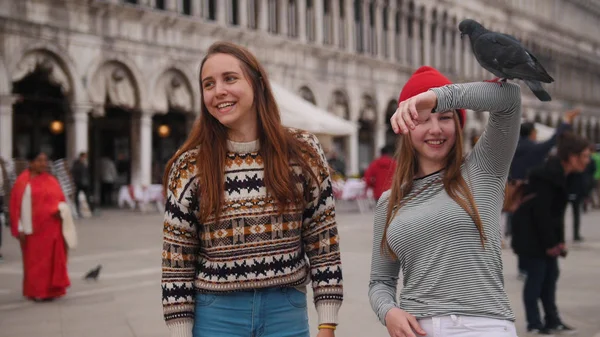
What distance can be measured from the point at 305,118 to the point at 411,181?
12864 millimetres

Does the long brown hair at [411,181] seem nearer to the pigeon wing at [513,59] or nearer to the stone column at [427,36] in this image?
the pigeon wing at [513,59]

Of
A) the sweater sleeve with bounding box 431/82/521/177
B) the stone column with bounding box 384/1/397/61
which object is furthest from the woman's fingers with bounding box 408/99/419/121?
the stone column with bounding box 384/1/397/61

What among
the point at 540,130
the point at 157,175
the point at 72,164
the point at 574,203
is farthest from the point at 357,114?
the point at 574,203

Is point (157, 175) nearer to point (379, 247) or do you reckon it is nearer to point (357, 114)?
point (357, 114)

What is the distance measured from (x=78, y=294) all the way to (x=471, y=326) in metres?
6.78

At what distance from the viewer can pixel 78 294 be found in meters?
8.37

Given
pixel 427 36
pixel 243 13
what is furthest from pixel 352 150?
pixel 427 36

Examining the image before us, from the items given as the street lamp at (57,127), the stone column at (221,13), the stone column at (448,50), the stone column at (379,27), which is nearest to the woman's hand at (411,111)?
the street lamp at (57,127)

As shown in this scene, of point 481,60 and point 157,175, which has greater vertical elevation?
point 481,60

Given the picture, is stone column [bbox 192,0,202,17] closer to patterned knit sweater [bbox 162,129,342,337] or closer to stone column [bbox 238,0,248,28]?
stone column [bbox 238,0,248,28]

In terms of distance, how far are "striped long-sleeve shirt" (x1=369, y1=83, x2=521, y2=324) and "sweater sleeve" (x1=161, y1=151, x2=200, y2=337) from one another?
66 cm

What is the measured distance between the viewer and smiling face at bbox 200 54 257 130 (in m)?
2.61

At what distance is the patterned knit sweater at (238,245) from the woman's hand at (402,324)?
0.70ft

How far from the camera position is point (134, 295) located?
26.4ft
